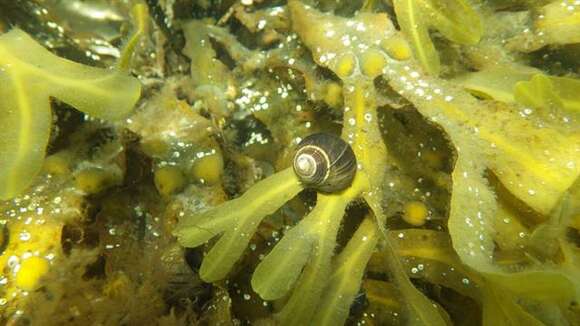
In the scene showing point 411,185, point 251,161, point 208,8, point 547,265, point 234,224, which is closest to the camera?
point 547,265

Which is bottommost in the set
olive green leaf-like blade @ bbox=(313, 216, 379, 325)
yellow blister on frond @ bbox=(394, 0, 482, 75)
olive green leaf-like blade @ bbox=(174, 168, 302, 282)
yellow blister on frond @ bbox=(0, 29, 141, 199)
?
olive green leaf-like blade @ bbox=(313, 216, 379, 325)

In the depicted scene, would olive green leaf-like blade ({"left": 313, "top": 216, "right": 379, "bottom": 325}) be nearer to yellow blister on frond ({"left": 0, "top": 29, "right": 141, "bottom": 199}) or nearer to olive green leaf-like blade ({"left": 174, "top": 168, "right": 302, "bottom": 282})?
olive green leaf-like blade ({"left": 174, "top": 168, "right": 302, "bottom": 282})

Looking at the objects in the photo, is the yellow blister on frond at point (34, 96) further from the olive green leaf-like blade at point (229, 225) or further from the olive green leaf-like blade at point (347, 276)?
the olive green leaf-like blade at point (347, 276)

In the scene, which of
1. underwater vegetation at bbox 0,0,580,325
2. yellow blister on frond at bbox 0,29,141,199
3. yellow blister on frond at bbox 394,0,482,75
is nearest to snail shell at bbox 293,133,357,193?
underwater vegetation at bbox 0,0,580,325

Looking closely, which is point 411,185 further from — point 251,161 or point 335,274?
point 251,161

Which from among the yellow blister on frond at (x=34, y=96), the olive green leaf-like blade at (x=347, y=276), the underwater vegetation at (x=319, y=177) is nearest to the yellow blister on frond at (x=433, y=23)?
the underwater vegetation at (x=319, y=177)

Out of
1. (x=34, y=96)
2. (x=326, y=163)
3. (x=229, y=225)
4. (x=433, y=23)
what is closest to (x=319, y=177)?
(x=326, y=163)

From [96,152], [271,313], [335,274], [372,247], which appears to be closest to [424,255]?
[372,247]

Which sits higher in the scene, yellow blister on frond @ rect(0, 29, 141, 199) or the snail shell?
yellow blister on frond @ rect(0, 29, 141, 199)
